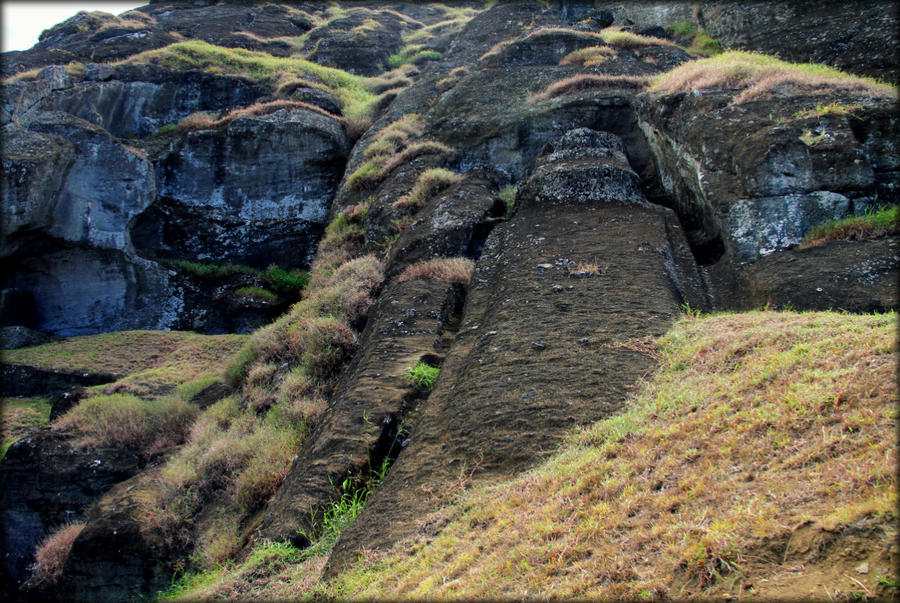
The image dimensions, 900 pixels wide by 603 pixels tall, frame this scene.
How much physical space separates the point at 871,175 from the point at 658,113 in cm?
428

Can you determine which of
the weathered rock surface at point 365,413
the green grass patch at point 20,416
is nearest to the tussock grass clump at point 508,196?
the weathered rock surface at point 365,413

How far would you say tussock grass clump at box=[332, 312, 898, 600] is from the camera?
3.53 m

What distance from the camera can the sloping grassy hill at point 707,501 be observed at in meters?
3.30

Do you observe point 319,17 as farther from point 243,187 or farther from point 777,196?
point 777,196

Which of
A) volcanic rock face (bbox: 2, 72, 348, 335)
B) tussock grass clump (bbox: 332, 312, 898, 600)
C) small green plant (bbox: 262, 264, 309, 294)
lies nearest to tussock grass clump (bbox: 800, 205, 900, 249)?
tussock grass clump (bbox: 332, 312, 898, 600)

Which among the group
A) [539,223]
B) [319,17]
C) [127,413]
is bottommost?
[127,413]

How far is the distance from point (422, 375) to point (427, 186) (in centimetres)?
742

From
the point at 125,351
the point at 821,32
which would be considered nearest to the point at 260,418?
the point at 125,351

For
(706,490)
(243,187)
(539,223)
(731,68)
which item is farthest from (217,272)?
(706,490)

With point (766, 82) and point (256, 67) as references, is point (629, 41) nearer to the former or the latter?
point (766, 82)

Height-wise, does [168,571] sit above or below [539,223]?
below

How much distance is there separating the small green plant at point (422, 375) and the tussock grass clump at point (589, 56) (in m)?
13.7

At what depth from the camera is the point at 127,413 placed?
1180 cm

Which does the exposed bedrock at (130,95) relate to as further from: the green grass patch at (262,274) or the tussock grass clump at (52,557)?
the tussock grass clump at (52,557)
